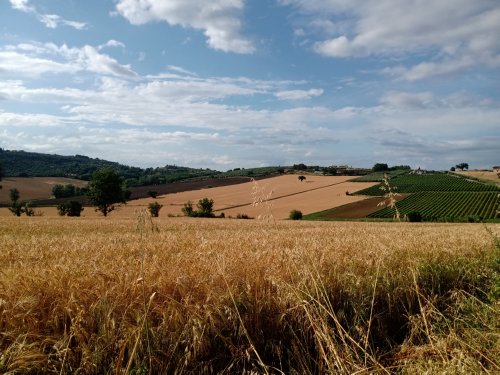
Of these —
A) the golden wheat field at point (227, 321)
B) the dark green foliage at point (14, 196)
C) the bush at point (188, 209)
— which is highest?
the golden wheat field at point (227, 321)

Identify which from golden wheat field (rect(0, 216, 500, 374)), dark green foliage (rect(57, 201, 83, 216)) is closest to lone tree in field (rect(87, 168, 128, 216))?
Result: dark green foliage (rect(57, 201, 83, 216))

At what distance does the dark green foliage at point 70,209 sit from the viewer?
71.2 m

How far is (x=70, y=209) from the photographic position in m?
71.3

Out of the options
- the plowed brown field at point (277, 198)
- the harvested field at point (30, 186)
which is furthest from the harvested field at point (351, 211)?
the harvested field at point (30, 186)

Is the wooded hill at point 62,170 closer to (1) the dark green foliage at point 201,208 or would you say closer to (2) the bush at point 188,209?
(2) the bush at point 188,209

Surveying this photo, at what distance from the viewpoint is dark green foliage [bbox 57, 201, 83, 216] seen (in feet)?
234

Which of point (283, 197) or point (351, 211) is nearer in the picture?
point (351, 211)

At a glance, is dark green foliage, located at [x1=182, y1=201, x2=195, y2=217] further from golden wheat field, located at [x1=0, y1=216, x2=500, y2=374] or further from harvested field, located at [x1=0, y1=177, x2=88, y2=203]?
golden wheat field, located at [x1=0, y1=216, x2=500, y2=374]

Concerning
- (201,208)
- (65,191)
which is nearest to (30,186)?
(65,191)

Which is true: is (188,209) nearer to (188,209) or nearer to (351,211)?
(188,209)

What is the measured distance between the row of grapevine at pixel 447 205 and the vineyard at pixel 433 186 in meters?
4.49

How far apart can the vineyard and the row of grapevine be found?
4.49m

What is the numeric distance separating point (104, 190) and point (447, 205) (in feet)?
224

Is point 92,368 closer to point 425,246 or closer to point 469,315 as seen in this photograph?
point 469,315
